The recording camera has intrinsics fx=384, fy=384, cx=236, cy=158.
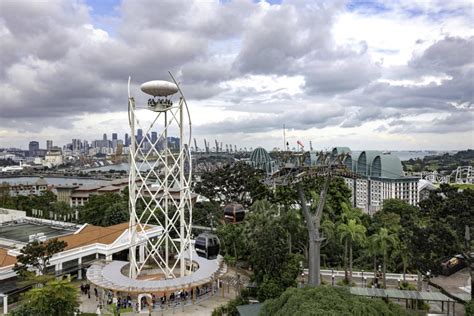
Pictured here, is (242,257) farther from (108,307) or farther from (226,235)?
(108,307)

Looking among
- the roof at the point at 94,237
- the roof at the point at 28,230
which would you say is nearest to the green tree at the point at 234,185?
the roof at the point at 94,237

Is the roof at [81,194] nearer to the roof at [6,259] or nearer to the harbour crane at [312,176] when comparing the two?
the roof at [6,259]

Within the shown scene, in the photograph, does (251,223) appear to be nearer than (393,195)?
Yes

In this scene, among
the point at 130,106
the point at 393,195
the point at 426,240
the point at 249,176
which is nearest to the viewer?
the point at 426,240

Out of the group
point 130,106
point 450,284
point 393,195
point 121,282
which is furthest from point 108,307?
point 393,195

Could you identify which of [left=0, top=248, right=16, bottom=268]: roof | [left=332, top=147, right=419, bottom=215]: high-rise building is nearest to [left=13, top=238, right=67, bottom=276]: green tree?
[left=0, top=248, right=16, bottom=268]: roof

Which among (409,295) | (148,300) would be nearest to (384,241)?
(409,295)
